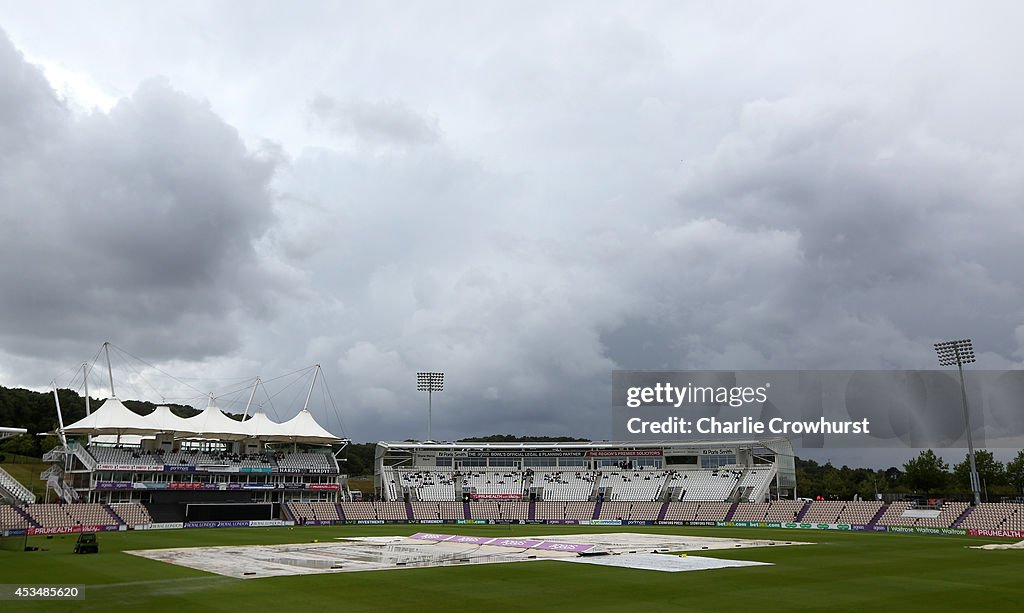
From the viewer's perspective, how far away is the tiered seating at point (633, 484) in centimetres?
9538

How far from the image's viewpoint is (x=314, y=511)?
86062mm

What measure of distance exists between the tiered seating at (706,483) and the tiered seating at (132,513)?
6166 cm

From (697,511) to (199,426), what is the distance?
6149cm

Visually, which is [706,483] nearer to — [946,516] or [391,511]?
[946,516]

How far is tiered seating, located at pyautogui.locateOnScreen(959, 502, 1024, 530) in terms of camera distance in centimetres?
6297

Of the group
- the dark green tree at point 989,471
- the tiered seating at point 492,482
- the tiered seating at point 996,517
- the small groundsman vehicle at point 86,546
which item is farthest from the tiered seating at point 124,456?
the dark green tree at point 989,471

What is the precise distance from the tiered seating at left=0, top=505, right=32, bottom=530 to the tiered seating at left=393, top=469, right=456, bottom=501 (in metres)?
45.1

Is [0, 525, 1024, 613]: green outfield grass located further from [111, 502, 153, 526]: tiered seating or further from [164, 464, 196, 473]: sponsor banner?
[164, 464, 196, 473]: sponsor banner

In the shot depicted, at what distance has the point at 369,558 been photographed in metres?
39.5

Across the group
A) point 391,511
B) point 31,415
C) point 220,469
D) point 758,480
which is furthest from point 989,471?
point 31,415

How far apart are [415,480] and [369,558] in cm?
6380

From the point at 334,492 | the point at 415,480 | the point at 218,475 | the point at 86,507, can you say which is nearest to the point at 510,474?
the point at 415,480

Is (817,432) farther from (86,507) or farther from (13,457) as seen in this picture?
(13,457)

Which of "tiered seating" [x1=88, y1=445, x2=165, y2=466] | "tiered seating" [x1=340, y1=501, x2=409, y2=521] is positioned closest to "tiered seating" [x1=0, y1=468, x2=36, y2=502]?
"tiered seating" [x1=88, y1=445, x2=165, y2=466]
